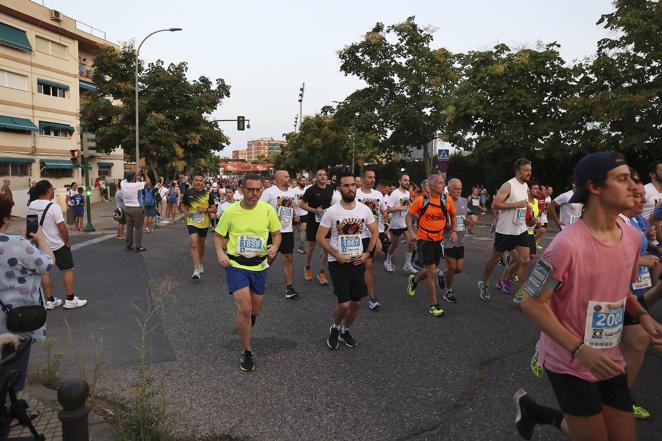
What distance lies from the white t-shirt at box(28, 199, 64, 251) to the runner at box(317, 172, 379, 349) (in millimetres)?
3798

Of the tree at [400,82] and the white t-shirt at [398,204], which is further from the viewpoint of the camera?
the tree at [400,82]

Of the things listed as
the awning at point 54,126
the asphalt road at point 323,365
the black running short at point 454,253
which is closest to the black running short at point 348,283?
the asphalt road at point 323,365

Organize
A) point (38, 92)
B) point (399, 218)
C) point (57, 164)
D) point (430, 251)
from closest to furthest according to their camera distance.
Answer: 1. point (430, 251)
2. point (399, 218)
3. point (38, 92)
4. point (57, 164)

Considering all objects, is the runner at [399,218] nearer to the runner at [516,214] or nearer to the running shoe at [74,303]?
the runner at [516,214]

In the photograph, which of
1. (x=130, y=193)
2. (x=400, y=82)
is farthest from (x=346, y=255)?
(x=400, y=82)

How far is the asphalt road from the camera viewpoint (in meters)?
3.53

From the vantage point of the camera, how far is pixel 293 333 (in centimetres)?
572

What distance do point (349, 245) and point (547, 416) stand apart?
2.76 metres


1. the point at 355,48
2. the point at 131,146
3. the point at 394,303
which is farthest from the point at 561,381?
the point at 131,146

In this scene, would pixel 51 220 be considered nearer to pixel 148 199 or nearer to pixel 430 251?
pixel 430 251

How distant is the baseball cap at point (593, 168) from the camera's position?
7.59 ft

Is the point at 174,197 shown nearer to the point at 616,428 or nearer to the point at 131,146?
the point at 131,146

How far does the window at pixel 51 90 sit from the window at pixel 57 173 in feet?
17.5

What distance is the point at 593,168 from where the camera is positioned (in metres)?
2.35
